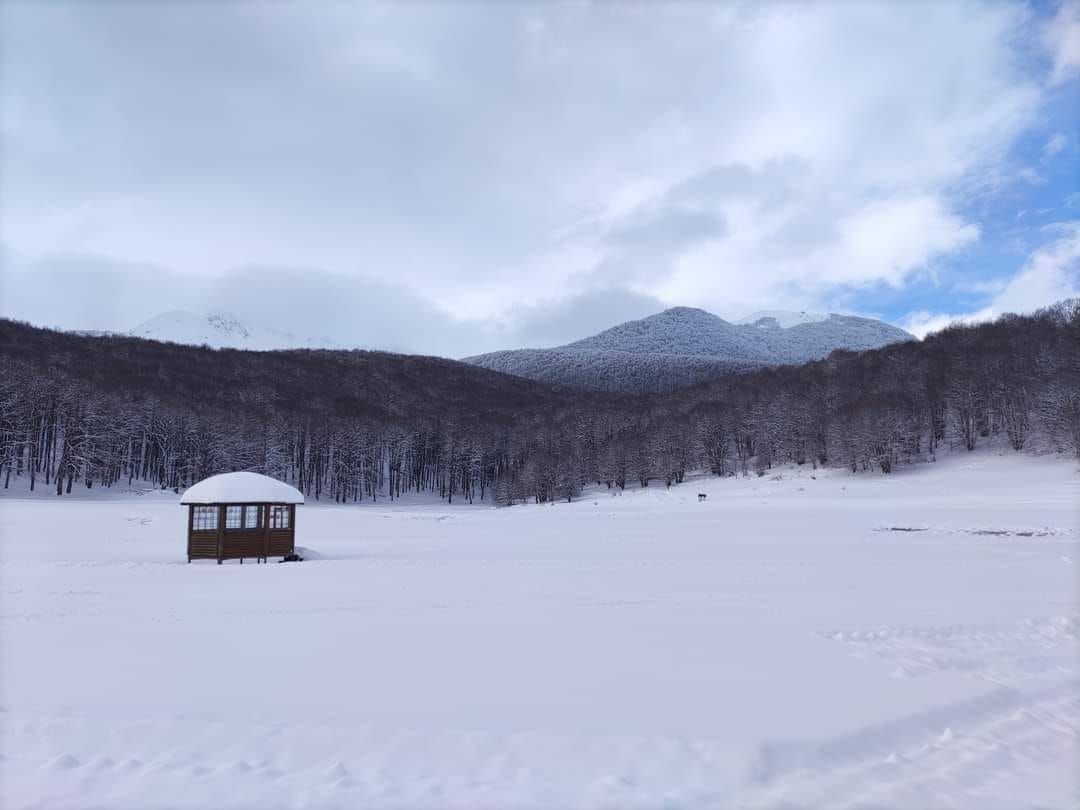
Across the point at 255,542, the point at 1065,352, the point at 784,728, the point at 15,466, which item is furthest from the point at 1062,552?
the point at 15,466

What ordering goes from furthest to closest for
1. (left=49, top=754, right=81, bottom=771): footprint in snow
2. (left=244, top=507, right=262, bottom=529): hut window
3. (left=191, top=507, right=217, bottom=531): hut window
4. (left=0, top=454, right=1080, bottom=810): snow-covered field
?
(left=244, top=507, right=262, bottom=529): hut window → (left=191, top=507, right=217, bottom=531): hut window → (left=49, top=754, right=81, bottom=771): footprint in snow → (left=0, top=454, right=1080, bottom=810): snow-covered field

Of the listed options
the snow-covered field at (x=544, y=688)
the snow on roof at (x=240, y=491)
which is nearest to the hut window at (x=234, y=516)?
the snow on roof at (x=240, y=491)

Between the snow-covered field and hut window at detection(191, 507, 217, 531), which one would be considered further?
hut window at detection(191, 507, 217, 531)

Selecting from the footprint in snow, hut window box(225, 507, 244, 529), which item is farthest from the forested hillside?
the footprint in snow

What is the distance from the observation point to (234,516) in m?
24.4

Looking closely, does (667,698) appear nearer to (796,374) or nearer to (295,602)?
(295,602)

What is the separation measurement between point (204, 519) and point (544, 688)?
20.7 m

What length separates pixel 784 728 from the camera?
6605 mm

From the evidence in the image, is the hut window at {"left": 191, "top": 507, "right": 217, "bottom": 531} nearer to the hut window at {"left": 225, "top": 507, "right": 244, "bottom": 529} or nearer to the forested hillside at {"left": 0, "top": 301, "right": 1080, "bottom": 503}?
the hut window at {"left": 225, "top": 507, "right": 244, "bottom": 529}

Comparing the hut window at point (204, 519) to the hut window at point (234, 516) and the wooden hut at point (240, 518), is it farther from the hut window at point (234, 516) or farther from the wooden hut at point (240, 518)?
the hut window at point (234, 516)

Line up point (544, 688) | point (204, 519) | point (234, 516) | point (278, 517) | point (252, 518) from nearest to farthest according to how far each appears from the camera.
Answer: point (544, 688)
point (204, 519)
point (234, 516)
point (252, 518)
point (278, 517)

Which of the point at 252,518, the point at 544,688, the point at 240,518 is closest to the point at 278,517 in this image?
the point at 252,518

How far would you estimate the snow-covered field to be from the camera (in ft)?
18.5

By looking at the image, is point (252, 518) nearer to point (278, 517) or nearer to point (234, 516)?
point (234, 516)
